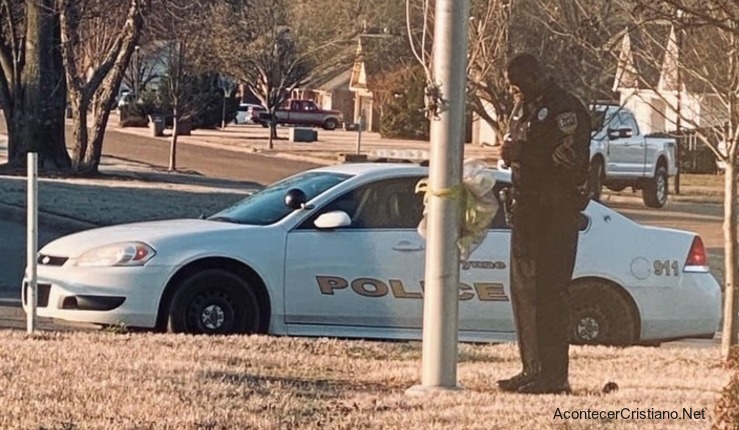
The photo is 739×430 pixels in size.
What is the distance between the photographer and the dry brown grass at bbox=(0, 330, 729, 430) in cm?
607

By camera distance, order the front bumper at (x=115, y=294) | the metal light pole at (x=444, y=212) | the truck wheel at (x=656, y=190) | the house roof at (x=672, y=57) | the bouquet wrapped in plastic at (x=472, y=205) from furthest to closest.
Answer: the truck wheel at (x=656, y=190) → the front bumper at (x=115, y=294) → the house roof at (x=672, y=57) → the bouquet wrapped in plastic at (x=472, y=205) → the metal light pole at (x=444, y=212)

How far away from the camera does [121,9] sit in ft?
90.5

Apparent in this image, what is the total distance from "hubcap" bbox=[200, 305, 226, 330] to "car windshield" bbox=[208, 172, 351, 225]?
84 cm

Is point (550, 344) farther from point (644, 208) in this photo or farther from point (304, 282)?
point (644, 208)

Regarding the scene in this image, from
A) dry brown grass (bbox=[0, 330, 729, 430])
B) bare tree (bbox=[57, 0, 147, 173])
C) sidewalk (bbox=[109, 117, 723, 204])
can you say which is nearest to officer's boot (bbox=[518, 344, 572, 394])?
dry brown grass (bbox=[0, 330, 729, 430])

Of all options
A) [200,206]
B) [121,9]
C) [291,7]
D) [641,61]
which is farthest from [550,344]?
[291,7]

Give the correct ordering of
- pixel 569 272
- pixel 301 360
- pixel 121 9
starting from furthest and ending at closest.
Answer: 1. pixel 121 9
2. pixel 301 360
3. pixel 569 272

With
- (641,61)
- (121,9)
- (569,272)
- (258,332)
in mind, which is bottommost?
(258,332)

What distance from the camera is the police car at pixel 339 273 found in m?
10.2

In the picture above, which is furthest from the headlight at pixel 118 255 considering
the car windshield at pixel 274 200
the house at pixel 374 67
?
the house at pixel 374 67

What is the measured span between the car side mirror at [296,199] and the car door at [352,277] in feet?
0.52

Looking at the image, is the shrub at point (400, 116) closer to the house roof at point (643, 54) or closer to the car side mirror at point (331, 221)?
the house roof at point (643, 54)

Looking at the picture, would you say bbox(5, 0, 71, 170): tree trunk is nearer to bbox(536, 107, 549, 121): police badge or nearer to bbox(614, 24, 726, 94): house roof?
bbox(614, 24, 726, 94): house roof

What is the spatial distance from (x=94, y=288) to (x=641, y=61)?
182 inches
